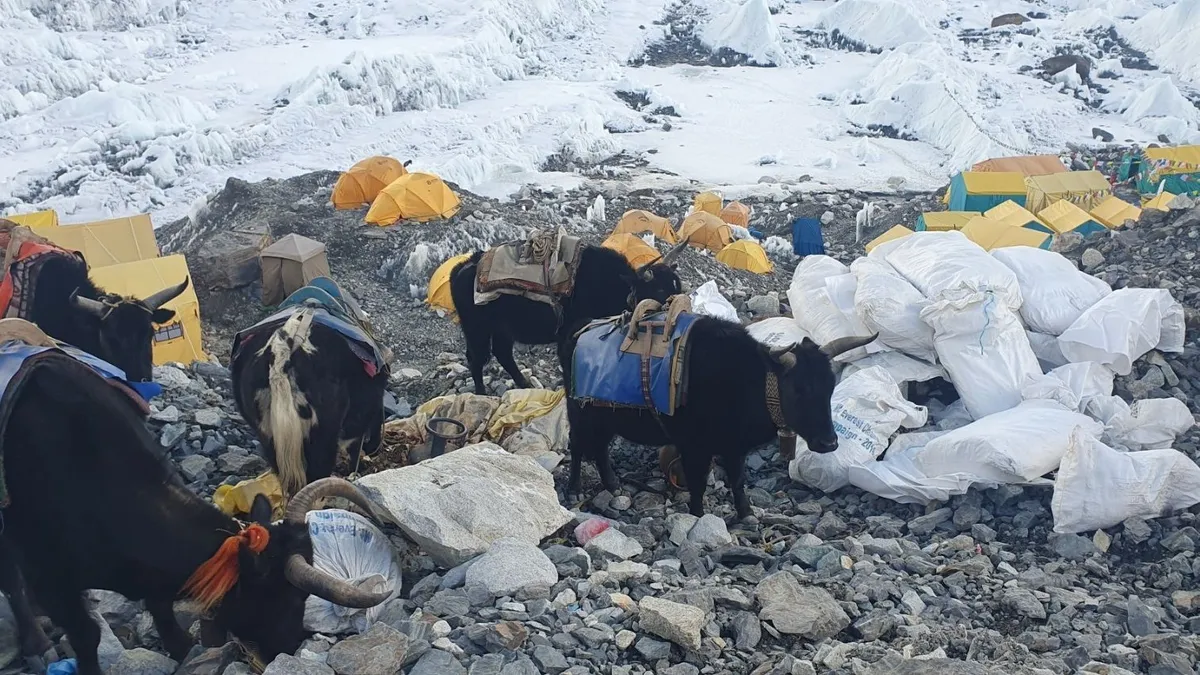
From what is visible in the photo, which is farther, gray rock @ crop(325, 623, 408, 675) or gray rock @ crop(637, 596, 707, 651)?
gray rock @ crop(637, 596, 707, 651)

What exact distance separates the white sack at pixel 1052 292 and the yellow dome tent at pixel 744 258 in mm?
4907

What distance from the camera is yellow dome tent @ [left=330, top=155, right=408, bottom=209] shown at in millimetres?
11516

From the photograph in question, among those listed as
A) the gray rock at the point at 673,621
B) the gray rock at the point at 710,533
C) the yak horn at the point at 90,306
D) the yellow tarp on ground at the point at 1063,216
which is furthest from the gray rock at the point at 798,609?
the yellow tarp on ground at the point at 1063,216

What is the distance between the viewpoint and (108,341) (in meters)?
5.23

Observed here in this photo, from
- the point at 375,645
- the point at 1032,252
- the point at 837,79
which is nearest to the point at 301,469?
the point at 375,645

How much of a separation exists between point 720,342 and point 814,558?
1.13 metres

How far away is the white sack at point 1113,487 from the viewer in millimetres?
4531

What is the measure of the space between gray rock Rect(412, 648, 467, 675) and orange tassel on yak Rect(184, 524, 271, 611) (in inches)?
24.6

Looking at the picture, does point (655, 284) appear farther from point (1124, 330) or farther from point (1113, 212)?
point (1113, 212)

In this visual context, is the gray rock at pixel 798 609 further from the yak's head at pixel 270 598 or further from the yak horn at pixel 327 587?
the yak's head at pixel 270 598

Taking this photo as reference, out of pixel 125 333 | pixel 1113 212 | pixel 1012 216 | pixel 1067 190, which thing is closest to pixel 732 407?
pixel 125 333

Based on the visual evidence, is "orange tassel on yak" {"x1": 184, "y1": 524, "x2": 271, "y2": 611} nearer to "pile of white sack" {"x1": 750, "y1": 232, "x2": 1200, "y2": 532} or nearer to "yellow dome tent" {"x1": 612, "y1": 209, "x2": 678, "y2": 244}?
"pile of white sack" {"x1": 750, "y1": 232, "x2": 1200, "y2": 532}

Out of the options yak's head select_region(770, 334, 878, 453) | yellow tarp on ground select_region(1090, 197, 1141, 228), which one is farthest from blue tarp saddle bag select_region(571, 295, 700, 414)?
yellow tarp on ground select_region(1090, 197, 1141, 228)

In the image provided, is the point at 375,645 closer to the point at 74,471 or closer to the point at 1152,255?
the point at 74,471
